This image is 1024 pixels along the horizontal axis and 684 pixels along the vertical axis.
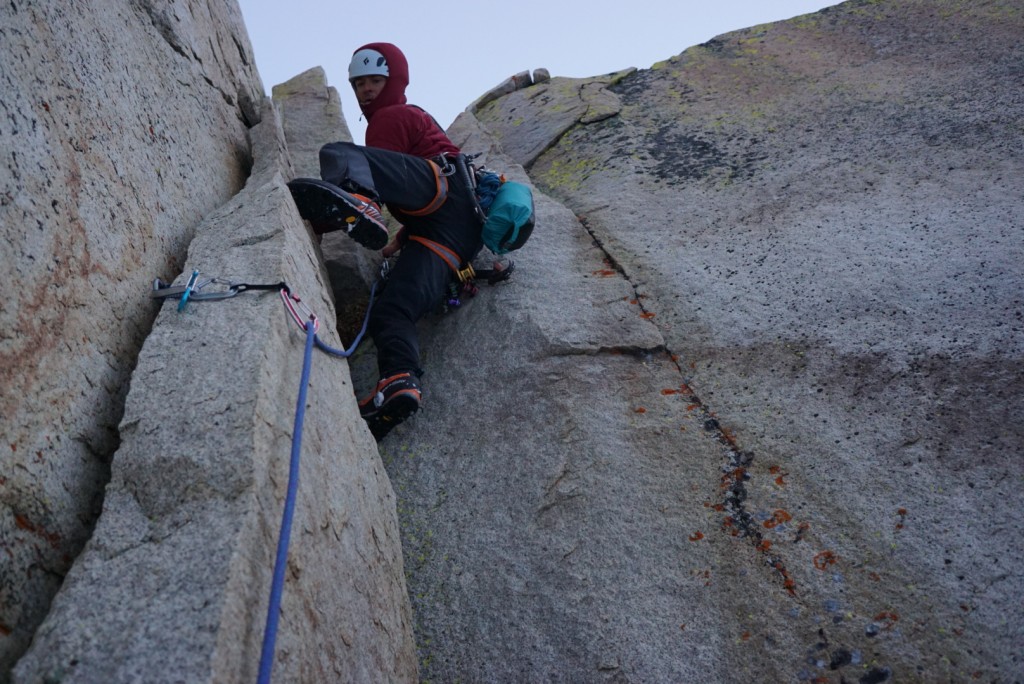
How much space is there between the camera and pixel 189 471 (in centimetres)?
225

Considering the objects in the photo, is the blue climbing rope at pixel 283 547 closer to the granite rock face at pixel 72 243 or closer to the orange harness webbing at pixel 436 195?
the granite rock face at pixel 72 243

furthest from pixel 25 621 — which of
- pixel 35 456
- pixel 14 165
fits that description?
pixel 14 165

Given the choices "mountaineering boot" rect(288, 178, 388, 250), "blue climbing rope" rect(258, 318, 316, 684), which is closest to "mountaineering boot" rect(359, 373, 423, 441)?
"mountaineering boot" rect(288, 178, 388, 250)

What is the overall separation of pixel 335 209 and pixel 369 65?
1.76 m

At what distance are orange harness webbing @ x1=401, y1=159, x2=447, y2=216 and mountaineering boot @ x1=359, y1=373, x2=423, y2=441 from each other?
4.24ft

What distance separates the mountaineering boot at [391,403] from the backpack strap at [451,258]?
3.25 feet

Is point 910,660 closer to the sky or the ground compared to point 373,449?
closer to the ground

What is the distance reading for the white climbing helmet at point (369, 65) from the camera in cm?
527

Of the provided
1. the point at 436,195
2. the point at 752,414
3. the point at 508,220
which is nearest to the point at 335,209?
the point at 436,195

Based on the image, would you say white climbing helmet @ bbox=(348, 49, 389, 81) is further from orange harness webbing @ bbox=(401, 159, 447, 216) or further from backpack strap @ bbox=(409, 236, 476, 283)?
backpack strap @ bbox=(409, 236, 476, 283)

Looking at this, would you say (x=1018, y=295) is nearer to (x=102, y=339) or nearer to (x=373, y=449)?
(x=373, y=449)

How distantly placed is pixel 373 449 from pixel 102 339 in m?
1.20

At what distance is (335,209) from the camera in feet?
13.3

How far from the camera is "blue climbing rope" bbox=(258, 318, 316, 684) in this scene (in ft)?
6.29
